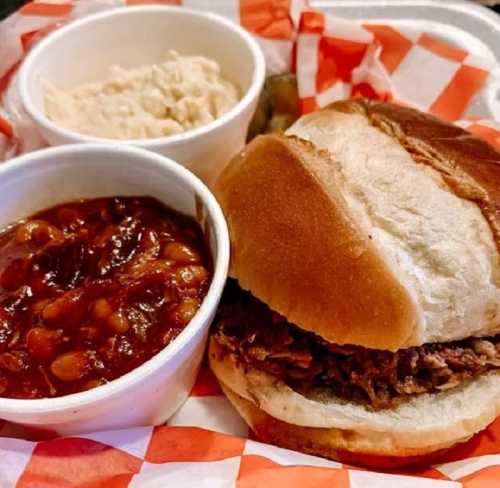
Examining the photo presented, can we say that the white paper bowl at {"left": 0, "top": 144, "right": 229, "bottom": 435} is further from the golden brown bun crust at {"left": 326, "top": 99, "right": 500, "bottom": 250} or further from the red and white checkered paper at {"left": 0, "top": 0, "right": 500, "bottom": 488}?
the golden brown bun crust at {"left": 326, "top": 99, "right": 500, "bottom": 250}

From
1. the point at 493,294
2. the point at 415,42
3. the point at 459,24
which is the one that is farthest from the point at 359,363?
the point at 459,24

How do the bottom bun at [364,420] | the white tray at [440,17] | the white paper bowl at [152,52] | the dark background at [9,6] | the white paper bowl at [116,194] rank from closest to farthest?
the white paper bowl at [116,194] < the bottom bun at [364,420] < the white paper bowl at [152,52] < the white tray at [440,17] < the dark background at [9,6]

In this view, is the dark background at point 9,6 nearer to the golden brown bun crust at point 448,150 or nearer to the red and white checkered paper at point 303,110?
the red and white checkered paper at point 303,110

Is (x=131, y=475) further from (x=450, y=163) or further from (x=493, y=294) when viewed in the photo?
(x=450, y=163)

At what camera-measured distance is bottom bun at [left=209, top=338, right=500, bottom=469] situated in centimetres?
156

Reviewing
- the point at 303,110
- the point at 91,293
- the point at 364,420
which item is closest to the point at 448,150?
A: the point at 364,420

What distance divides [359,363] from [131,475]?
54cm

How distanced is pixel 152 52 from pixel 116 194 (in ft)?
2.44

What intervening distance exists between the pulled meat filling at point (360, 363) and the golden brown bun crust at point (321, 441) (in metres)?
0.09

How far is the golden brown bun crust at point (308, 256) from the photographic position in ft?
4.88

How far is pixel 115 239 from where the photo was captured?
1650 mm

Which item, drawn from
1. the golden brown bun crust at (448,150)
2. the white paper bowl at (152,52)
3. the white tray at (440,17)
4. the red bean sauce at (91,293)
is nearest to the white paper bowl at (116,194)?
the red bean sauce at (91,293)

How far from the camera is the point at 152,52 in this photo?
7.80ft

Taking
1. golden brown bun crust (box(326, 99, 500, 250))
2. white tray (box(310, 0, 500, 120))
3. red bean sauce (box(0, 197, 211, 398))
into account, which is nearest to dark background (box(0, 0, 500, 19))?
white tray (box(310, 0, 500, 120))
